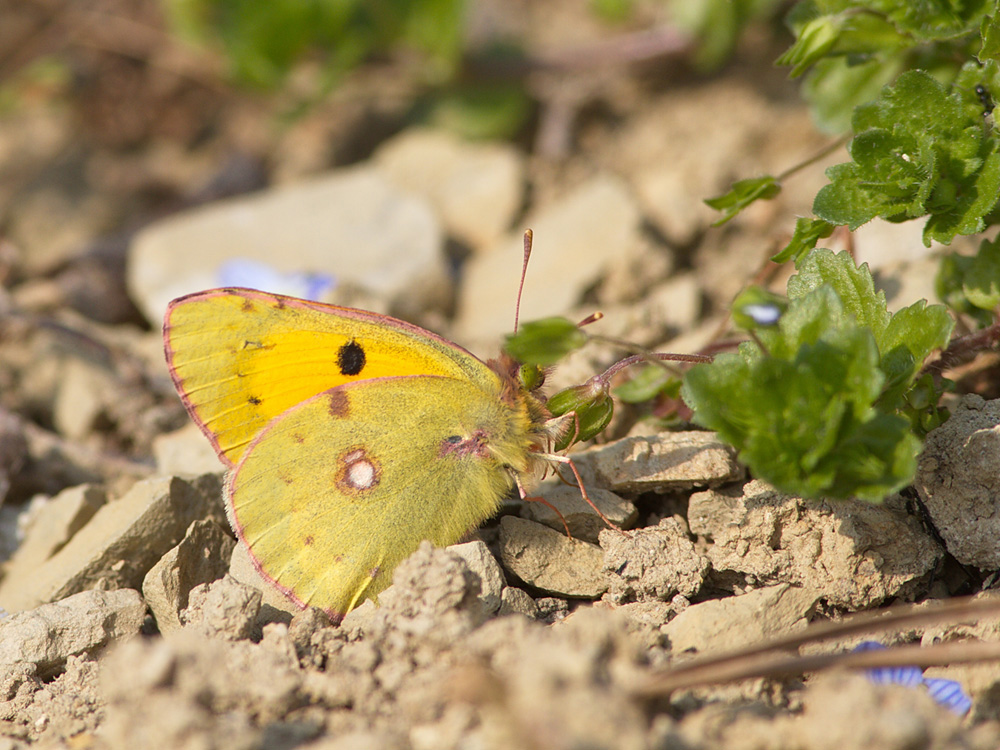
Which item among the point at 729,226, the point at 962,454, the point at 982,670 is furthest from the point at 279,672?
the point at 729,226

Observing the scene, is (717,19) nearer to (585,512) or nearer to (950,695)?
(585,512)

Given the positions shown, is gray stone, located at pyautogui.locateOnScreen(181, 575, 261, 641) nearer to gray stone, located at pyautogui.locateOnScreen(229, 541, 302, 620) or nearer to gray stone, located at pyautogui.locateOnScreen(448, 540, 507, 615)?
gray stone, located at pyautogui.locateOnScreen(229, 541, 302, 620)

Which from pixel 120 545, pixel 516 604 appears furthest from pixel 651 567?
pixel 120 545

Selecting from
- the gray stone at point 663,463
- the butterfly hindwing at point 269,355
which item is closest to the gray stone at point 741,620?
the gray stone at point 663,463

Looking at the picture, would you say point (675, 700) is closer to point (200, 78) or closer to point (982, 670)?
point (982, 670)

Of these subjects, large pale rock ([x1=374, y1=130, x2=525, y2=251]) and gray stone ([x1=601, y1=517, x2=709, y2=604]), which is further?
large pale rock ([x1=374, y1=130, x2=525, y2=251])

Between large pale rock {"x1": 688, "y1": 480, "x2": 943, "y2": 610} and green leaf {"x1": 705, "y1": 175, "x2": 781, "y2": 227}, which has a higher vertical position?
green leaf {"x1": 705, "y1": 175, "x2": 781, "y2": 227}

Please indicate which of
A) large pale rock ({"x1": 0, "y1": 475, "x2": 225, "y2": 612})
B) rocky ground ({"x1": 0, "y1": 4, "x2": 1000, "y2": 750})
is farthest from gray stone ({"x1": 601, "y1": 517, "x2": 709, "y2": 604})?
large pale rock ({"x1": 0, "y1": 475, "x2": 225, "y2": 612})
